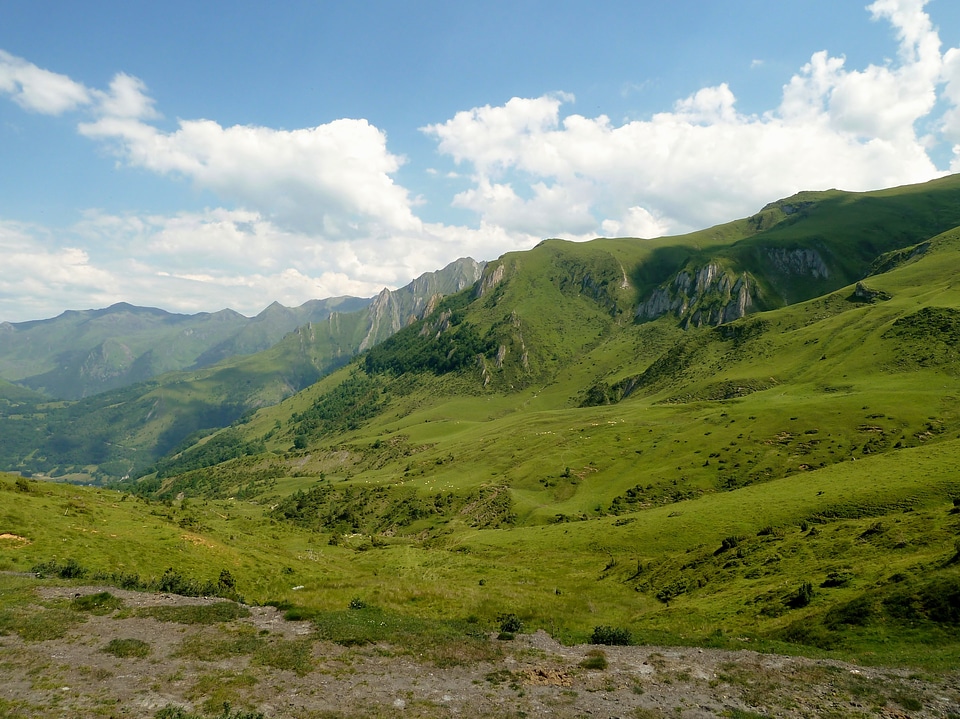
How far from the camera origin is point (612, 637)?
28391 mm

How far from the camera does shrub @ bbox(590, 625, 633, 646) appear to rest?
2806 cm

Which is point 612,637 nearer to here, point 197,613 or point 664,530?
point 197,613

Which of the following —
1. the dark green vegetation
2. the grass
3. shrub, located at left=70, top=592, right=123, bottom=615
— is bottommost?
the dark green vegetation

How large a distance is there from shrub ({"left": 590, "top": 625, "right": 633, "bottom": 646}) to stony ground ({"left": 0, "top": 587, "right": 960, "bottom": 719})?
2.21 metres

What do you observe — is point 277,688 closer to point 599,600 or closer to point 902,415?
point 599,600

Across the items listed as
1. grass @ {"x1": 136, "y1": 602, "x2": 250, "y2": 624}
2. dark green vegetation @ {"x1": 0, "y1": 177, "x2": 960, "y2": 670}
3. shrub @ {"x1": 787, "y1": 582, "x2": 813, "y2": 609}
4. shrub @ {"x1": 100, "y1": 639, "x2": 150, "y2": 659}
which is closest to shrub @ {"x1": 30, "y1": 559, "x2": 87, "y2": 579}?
dark green vegetation @ {"x1": 0, "y1": 177, "x2": 960, "y2": 670}

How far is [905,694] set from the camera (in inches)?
749

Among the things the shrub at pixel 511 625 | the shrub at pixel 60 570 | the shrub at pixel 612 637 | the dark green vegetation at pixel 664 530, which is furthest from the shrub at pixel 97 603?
the shrub at pixel 612 637

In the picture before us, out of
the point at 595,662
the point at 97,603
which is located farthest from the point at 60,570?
the point at 595,662

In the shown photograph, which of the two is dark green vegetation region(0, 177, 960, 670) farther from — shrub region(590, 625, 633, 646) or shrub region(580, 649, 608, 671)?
shrub region(580, 649, 608, 671)

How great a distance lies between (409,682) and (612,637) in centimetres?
1326

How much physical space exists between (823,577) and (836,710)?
59.7ft

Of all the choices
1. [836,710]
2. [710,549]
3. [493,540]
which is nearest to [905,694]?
[836,710]

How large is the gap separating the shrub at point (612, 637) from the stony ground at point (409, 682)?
86.9 inches
